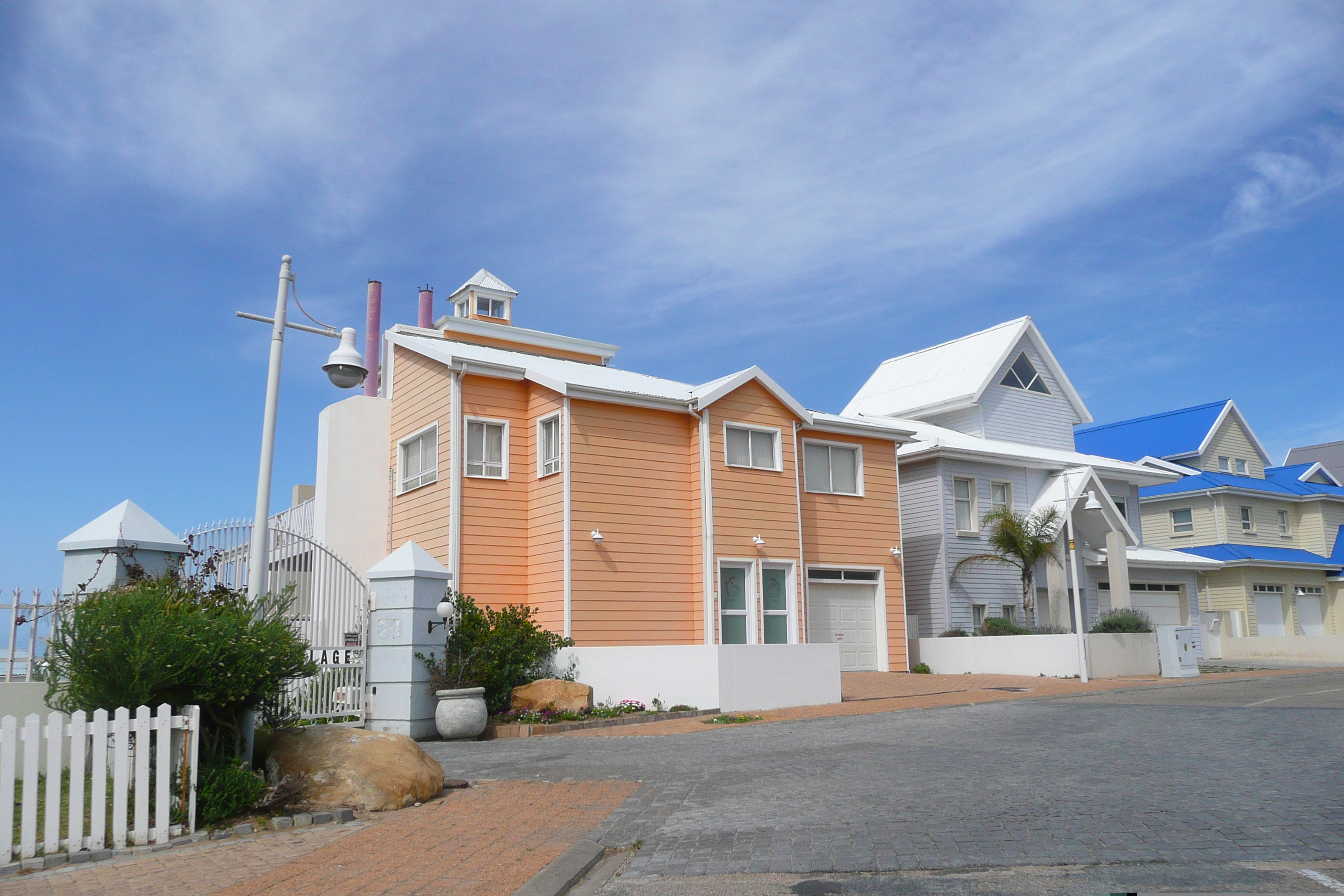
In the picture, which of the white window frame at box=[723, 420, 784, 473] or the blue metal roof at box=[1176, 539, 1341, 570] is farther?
the blue metal roof at box=[1176, 539, 1341, 570]

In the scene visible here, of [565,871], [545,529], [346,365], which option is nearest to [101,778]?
[565,871]

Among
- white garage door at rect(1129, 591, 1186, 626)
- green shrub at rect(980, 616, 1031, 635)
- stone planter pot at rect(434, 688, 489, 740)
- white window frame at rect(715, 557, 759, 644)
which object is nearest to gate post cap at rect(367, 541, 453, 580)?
stone planter pot at rect(434, 688, 489, 740)

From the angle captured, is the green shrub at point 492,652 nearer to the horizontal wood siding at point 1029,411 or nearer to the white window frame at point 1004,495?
the white window frame at point 1004,495

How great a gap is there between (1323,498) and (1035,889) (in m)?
43.2

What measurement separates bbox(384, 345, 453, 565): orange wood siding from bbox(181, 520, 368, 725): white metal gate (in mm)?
2385

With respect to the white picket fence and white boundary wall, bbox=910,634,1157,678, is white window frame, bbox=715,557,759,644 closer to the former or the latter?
white boundary wall, bbox=910,634,1157,678

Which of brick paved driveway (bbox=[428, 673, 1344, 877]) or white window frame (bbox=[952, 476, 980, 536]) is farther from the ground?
white window frame (bbox=[952, 476, 980, 536])

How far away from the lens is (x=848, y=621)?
2348 centimetres

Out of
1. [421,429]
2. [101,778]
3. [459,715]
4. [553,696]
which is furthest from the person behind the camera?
[421,429]

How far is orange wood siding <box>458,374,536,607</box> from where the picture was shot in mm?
19594

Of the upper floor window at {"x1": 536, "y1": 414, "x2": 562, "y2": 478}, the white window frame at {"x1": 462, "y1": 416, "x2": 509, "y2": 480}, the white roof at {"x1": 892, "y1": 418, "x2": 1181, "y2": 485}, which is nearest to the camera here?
the white window frame at {"x1": 462, "y1": 416, "x2": 509, "y2": 480}

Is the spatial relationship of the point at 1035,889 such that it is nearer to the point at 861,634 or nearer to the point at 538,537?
the point at 538,537

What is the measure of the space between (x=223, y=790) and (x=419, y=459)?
1349 centimetres

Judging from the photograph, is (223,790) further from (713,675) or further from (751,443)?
(751,443)
